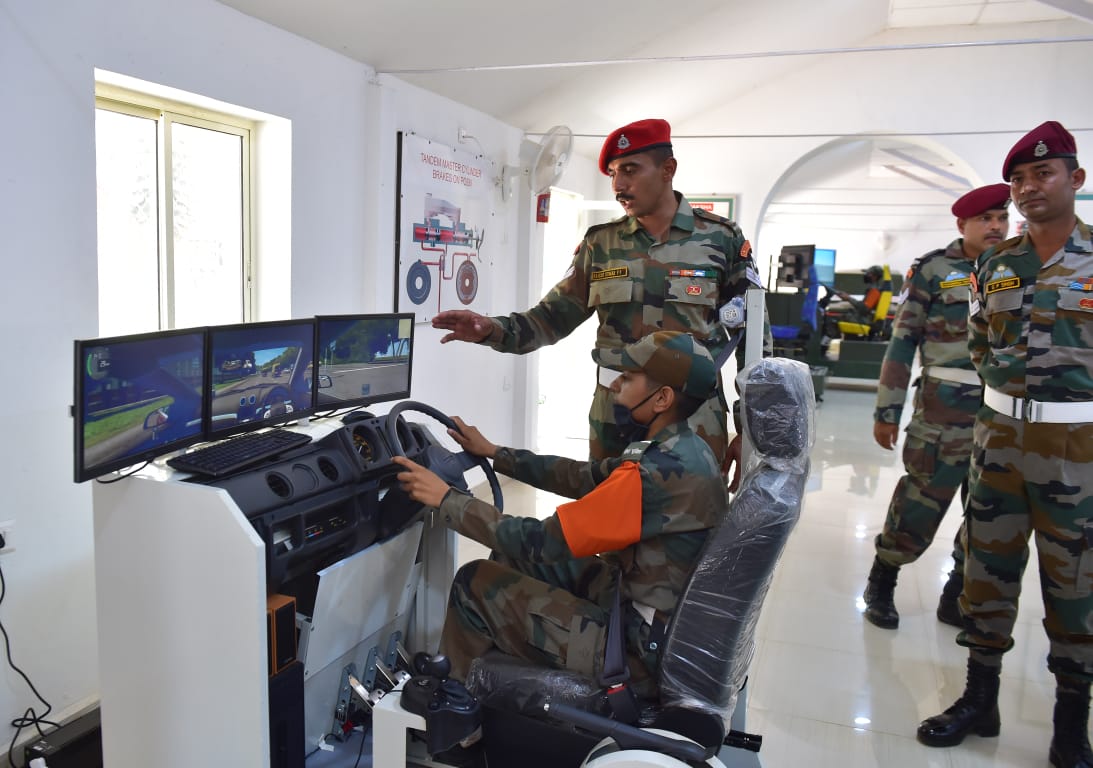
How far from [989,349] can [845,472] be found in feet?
11.9

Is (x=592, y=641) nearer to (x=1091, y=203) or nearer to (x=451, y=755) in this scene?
(x=451, y=755)

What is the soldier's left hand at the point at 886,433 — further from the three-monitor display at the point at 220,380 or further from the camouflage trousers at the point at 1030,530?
the three-monitor display at the point at 220,380

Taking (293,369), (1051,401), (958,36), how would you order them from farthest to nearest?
(958,36) < (1051,401) < (293,369)

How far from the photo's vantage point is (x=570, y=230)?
7262 mm

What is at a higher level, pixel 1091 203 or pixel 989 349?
pixel 1091 203

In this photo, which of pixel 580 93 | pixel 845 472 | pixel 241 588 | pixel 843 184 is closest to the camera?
pixel 241 588

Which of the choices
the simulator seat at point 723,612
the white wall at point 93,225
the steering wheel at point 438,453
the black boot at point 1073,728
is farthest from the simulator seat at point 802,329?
the simulator seat at point 723,612

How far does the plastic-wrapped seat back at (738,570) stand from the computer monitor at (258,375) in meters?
1.10

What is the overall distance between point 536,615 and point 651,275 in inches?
45.3

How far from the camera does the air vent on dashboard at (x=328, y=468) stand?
1.87 meters

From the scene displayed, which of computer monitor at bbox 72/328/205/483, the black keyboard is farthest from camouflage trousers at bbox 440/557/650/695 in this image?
computer monitor at bbox 72/328/205/483

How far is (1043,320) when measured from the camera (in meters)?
2.23

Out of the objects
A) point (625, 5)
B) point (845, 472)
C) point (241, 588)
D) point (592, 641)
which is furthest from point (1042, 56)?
point (241, 588)

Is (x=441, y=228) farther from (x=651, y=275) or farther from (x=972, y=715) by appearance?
(x=972, y=715)
